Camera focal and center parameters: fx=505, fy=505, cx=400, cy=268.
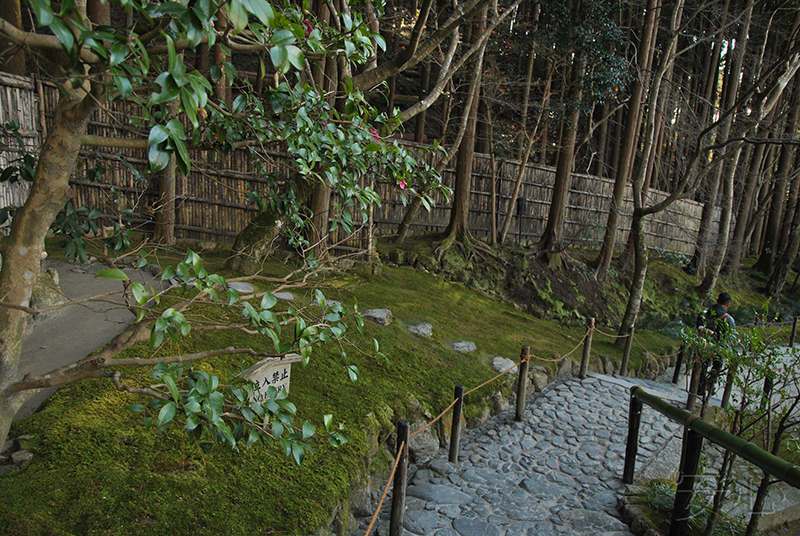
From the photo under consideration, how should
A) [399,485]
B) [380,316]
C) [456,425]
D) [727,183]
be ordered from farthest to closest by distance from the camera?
[727,183]
[380,316]
[456,425]
[399,485]

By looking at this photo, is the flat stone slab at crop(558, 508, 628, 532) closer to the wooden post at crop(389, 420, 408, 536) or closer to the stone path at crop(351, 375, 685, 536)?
the stone path at crop(351, 375, 685, 536)

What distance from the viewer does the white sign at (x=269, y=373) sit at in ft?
10.4

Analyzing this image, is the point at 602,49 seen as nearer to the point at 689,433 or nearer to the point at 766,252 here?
the point at 689,433

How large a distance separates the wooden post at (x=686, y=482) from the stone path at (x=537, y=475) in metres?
0.51

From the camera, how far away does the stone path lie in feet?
12.8

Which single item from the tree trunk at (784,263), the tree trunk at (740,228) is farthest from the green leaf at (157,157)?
the tree trunk at (740,228)

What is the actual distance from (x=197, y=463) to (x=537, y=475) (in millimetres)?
3110

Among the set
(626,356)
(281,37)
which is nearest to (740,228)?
(626,356)

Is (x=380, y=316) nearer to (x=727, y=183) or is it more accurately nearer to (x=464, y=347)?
(x=464, y=347)

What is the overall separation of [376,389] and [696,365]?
12.8 feet

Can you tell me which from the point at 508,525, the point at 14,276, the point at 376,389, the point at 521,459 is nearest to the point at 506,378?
the point at 521,459

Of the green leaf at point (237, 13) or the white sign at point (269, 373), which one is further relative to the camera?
the white sign at point (269, 373)

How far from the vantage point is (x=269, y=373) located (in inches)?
134

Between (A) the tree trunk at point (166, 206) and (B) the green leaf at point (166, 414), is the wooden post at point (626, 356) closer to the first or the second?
(A) the tree trunk at point (166, 206)
